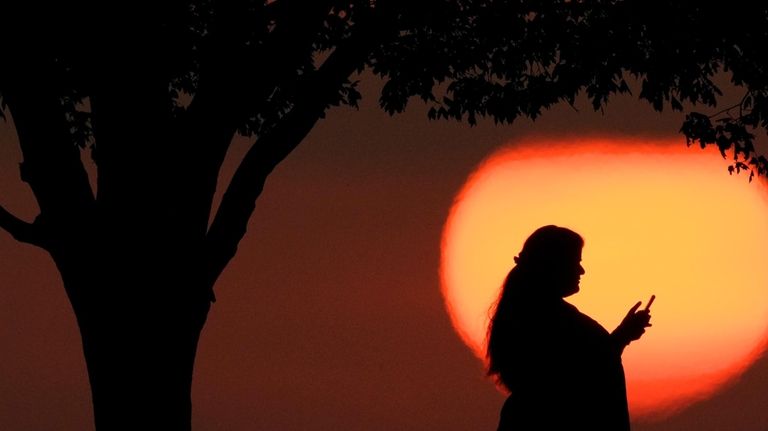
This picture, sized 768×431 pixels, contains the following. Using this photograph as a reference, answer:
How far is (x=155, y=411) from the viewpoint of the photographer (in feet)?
29.0

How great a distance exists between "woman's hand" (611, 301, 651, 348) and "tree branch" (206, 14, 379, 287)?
3.45 m

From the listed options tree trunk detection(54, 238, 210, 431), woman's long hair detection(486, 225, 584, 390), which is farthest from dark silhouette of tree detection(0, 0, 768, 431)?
woman's long hair detection(486, 225, 584, 390)

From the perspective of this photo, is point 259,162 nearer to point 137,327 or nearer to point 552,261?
point 137,327

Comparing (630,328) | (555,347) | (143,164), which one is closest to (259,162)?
(143,164)

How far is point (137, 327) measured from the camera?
8844 mm

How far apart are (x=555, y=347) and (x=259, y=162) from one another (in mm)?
3357

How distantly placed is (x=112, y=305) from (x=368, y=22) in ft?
9.43

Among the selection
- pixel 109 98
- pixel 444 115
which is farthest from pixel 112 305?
pixel 444 115

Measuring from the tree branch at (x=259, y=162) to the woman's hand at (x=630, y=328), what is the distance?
345 centimetres

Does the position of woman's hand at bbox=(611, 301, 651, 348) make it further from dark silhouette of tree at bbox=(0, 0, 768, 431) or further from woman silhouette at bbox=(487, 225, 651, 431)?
dark silhouette of tree at bbox=(0, 0, 768, 431)

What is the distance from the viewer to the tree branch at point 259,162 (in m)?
9.08

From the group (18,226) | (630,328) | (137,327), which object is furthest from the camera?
(18,226)

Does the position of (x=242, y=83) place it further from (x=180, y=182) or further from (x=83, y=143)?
(x=83, y=143)

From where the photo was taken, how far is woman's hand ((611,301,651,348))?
6477 mm
